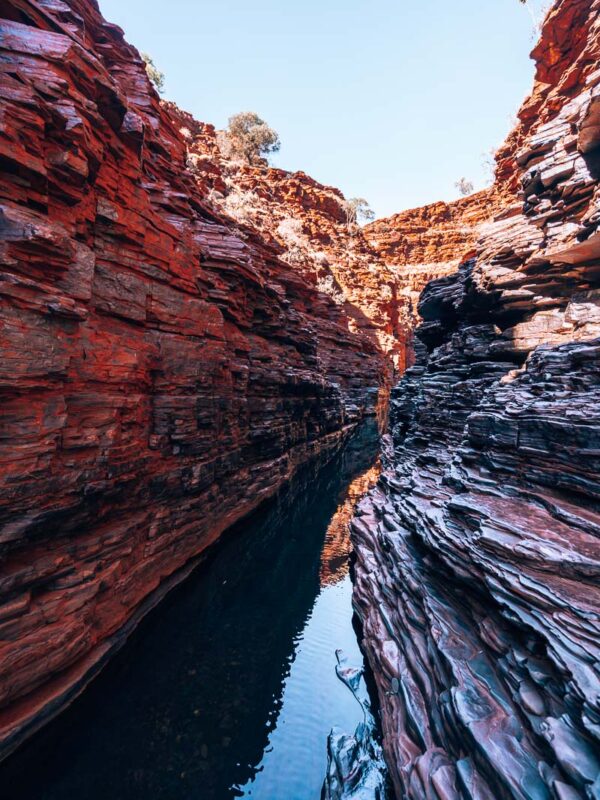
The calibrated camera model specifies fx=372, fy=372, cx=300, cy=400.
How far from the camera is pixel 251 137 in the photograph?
50438 mm

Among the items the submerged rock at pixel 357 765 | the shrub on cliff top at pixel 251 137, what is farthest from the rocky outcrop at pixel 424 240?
the submerged rock at pixel 357 765

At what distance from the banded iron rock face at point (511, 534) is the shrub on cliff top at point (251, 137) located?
4060cm

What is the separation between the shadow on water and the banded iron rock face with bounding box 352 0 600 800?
1.86 metres

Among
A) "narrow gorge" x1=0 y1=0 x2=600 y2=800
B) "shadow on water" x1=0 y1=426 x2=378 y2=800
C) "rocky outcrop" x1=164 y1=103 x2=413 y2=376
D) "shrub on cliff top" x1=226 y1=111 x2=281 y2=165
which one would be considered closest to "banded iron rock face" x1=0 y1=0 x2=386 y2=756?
"narrow gorge" x1=0 y1=0 x2=600 y2=800

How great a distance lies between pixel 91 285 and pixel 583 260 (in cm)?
1491

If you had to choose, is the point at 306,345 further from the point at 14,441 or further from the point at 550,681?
the point at 550,681

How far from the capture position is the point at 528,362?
1249 cm

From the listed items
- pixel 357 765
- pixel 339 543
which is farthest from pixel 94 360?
pixel 339 543

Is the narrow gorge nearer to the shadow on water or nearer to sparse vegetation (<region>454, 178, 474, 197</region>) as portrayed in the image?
the shadow on water

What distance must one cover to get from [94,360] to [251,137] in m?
54.5

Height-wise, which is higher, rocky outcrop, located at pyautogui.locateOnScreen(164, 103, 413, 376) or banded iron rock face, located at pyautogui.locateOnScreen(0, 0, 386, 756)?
rocky outcrop, located at pyautogui.locateOnScreen(164, 103, 413, 376)

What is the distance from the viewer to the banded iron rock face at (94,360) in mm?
6535

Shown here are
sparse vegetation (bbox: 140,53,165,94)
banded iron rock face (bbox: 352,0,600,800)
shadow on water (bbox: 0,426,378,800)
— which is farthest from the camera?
sparse vegetation (bbox: 140,53,165,94)

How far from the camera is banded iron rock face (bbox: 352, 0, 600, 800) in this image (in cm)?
441
